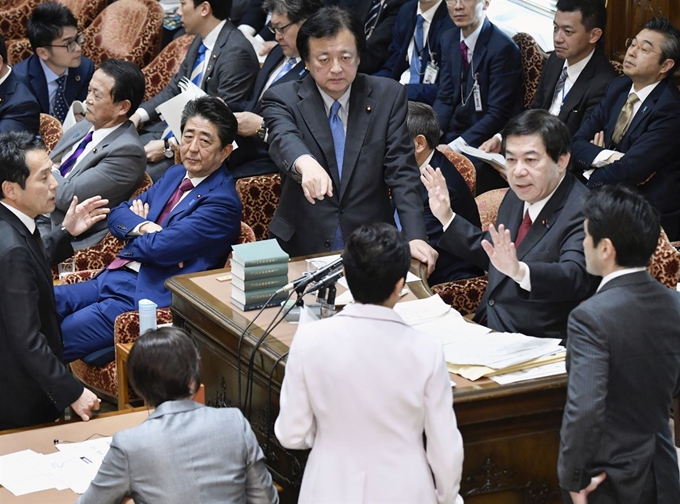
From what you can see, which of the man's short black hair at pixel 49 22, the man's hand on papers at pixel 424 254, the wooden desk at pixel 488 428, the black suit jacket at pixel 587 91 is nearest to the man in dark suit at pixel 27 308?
the wooden desk at pixel 488 428

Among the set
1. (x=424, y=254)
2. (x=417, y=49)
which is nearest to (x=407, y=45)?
(x=417, y=49)

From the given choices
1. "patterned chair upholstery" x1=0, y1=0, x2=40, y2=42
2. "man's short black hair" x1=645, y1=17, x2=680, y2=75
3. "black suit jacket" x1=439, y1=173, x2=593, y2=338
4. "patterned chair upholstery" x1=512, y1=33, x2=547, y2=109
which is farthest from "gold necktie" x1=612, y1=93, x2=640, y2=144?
"patterned chair upholstery" x1=0, y1=0, x2=40, y2=42

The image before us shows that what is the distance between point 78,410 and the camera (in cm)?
363

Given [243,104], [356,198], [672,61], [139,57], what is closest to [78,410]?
[356,198]

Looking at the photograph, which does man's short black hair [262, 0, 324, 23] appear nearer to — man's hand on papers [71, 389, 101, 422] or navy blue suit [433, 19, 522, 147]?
navy blue suit [433, 19, 522, 147]

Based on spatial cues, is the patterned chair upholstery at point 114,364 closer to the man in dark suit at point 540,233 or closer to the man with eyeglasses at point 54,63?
the man in dark suit at point 540,233

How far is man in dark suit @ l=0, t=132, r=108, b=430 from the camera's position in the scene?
3.53 m

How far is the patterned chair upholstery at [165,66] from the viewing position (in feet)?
23.9

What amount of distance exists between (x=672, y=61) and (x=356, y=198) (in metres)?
2.02

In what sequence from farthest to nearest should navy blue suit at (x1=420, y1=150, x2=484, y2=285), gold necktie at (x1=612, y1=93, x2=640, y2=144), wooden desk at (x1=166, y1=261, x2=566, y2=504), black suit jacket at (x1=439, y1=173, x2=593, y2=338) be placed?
gold necktie at (x1=612, y1=93, x2=640, y2=144) → navy blue suit at (x1=420, y1=150, x2=484, y2=285) → black suit jacket at (x1=439, y1=173, x2=593, y2=338) → wooden desk at (x1=166, y1=261, x2=566, y2=504)

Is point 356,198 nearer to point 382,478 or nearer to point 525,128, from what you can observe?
point 525,128

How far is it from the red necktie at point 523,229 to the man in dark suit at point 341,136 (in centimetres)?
37

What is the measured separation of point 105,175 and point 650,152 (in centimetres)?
246

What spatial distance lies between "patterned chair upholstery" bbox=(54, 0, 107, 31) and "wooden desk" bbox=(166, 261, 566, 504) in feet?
19.2
